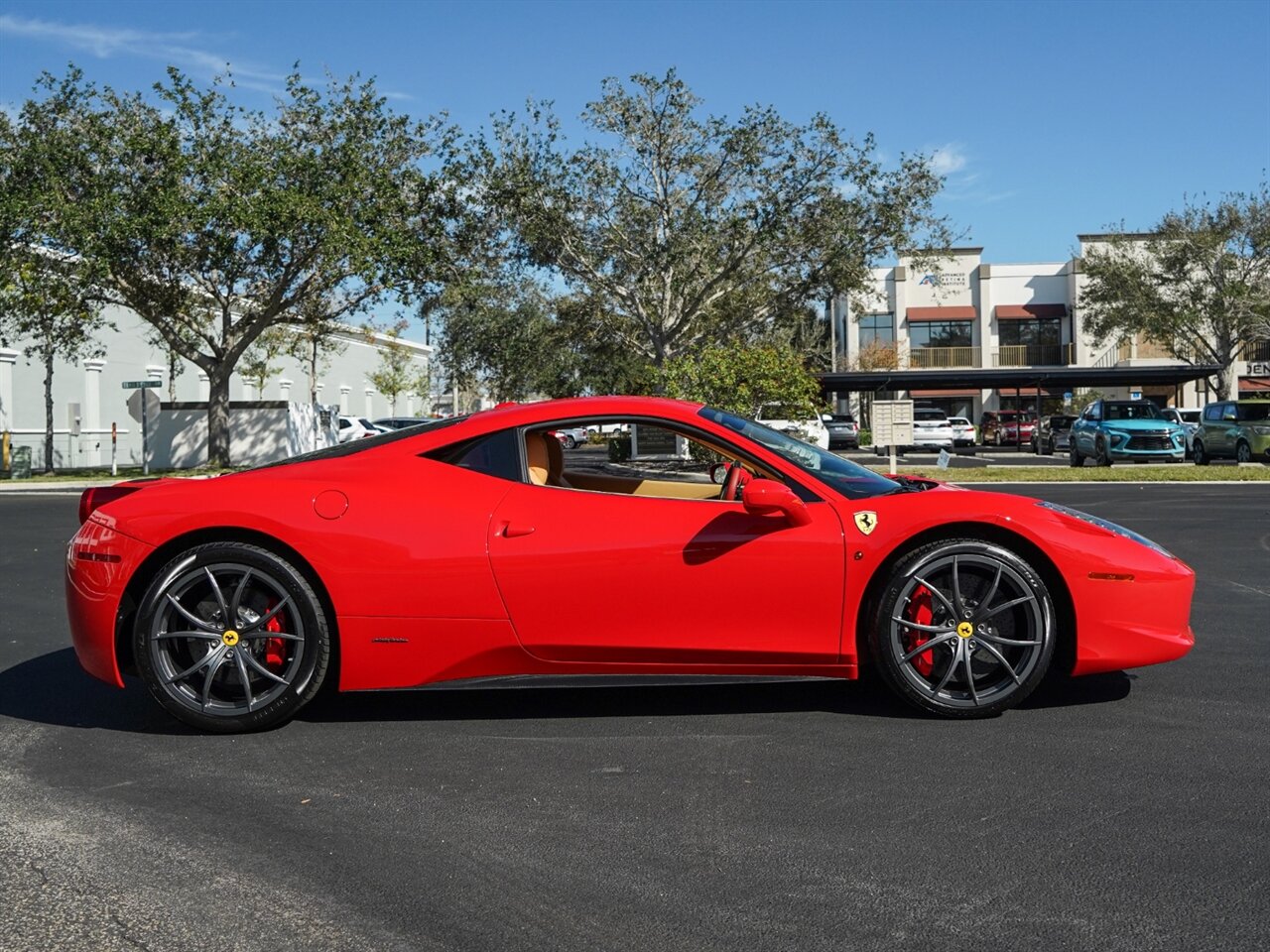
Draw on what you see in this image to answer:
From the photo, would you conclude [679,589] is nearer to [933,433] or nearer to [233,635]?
[233,635]

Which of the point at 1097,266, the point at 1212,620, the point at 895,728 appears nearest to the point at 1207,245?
the point at 1097,266

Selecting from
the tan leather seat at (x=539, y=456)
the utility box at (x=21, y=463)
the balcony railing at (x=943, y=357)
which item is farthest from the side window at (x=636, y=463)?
the balcony railing at (x=943, y=357)

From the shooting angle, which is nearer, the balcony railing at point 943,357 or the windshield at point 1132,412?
the windshield at point 1132,412

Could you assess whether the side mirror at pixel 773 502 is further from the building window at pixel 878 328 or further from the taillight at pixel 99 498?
the building window at pixel 878 328

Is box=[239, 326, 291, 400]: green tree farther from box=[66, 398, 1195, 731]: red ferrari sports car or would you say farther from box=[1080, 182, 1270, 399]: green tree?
box=[66, 398, 1195, 731]: red ferrari sports car

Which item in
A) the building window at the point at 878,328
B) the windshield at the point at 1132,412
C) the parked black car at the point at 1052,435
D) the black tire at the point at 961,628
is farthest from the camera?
the building window at the point at 878,328

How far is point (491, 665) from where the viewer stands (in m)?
5.14

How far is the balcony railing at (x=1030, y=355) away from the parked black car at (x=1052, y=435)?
695 inches

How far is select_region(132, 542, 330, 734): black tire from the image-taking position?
202 inches

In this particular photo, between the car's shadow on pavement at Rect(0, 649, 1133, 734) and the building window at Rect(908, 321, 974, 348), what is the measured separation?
214 feet

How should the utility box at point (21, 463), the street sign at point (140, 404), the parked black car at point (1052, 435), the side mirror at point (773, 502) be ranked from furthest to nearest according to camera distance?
1. the parked black car at point (1052, 435)
2. the utility box at point (21, 463)
3. the street sign at point (140, 404)
4. the side mirror at point (773, 502)

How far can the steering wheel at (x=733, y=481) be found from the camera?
5414 mm

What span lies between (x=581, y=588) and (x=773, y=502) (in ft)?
2.70

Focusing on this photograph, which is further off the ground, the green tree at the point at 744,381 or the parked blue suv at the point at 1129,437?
Answer: the green tree at the point at 744,381
